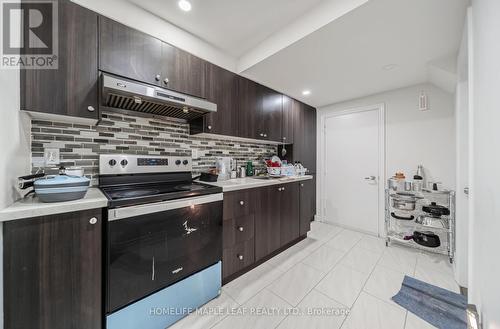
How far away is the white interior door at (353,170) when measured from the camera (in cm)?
287

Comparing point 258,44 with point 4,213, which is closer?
point 4,213

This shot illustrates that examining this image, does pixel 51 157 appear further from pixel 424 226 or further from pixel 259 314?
pixel 424 226

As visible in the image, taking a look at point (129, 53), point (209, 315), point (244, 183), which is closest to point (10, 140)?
point (129, 53)

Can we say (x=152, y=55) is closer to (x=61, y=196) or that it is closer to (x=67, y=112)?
(x=67, y=112)

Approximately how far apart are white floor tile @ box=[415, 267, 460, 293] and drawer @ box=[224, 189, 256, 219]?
1848 millimetres

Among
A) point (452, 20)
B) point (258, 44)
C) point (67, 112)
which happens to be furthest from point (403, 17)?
point (67, 112)

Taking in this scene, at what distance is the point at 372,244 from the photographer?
2572 mm

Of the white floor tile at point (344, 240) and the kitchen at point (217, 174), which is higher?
the kitchen at point (217, 174)

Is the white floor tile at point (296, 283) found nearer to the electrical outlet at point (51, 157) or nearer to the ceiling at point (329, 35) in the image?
the electrical outlet at point (51, 157)

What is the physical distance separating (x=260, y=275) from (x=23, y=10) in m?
2.61

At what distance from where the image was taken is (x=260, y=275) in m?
1.87

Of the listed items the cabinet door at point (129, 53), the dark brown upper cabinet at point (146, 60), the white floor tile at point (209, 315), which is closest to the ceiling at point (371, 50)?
the dark brown upper cabinet at point (146, 60)

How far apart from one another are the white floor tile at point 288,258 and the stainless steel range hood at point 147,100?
1.82 meters

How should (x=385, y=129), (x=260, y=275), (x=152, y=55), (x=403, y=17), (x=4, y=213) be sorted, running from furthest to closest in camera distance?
(x=385, y=129), (x=260, y=275), (x=152, y=55), (x=403, y=17), (x=4, y=213)
